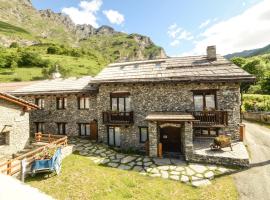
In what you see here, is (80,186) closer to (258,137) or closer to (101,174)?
(101,174)

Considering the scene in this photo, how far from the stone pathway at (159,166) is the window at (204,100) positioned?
5.07m

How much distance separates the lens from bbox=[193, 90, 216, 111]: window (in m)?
16.0

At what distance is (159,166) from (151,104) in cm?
590

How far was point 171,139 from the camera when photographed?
16.5 m

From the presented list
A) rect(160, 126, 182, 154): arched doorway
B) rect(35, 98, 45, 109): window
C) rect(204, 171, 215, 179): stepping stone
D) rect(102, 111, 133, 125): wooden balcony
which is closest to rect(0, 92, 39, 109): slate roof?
rect(35, 98, 45, 109): window

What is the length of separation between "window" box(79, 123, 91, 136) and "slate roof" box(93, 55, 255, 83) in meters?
5.76

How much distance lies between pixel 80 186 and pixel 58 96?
1340 cm

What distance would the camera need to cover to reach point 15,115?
15133 millimetres

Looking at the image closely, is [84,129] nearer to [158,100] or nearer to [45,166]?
[45,166]

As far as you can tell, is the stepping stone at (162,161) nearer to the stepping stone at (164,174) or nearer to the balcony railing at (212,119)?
the stepping stone at (164,174)

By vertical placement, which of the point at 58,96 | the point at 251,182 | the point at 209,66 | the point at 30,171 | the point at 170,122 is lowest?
the point at 251,182

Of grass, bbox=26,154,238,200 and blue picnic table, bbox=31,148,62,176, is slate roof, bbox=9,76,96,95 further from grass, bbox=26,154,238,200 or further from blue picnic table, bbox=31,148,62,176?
grass, bbox=26,154,238,200

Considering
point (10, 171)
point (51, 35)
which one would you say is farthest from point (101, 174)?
point (51, 35)

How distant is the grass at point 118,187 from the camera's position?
9859 mm
